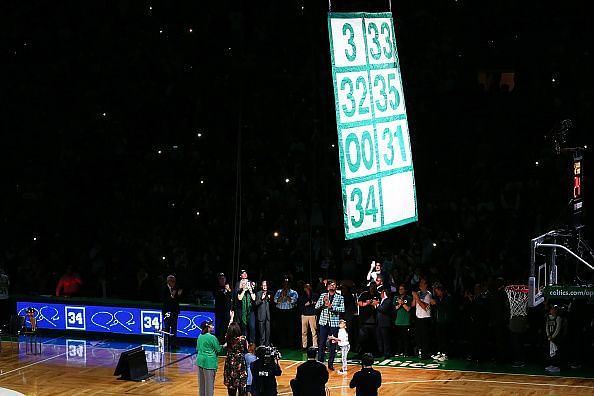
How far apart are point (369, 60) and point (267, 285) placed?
34.7 feet

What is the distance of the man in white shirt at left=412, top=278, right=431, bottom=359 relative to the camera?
21734 millimetres

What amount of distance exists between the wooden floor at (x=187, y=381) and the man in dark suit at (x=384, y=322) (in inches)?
41.8

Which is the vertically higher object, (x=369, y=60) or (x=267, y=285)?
(x=369, y=60)

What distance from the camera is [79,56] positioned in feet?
103

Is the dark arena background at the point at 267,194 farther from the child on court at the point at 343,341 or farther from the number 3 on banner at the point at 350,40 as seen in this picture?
the number 3 on banner at the point at 350,40

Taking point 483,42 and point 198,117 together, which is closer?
point 483,42

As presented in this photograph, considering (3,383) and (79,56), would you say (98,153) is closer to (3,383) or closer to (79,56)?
(79,56)

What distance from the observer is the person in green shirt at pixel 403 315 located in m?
22.0

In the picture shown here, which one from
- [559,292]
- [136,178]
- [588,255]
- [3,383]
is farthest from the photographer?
[136,178]

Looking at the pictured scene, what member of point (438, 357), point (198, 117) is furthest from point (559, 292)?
point (198, 117)

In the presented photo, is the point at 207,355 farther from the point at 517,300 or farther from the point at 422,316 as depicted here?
the point at 517,300

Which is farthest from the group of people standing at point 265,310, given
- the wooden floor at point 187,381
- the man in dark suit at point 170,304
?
the wooden floor at point 187,381

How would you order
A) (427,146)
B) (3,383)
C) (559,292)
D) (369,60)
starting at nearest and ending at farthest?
(369,60) → (559,292) → (3,383) → (427,146)

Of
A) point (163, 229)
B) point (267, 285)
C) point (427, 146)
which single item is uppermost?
point (427, 146)
